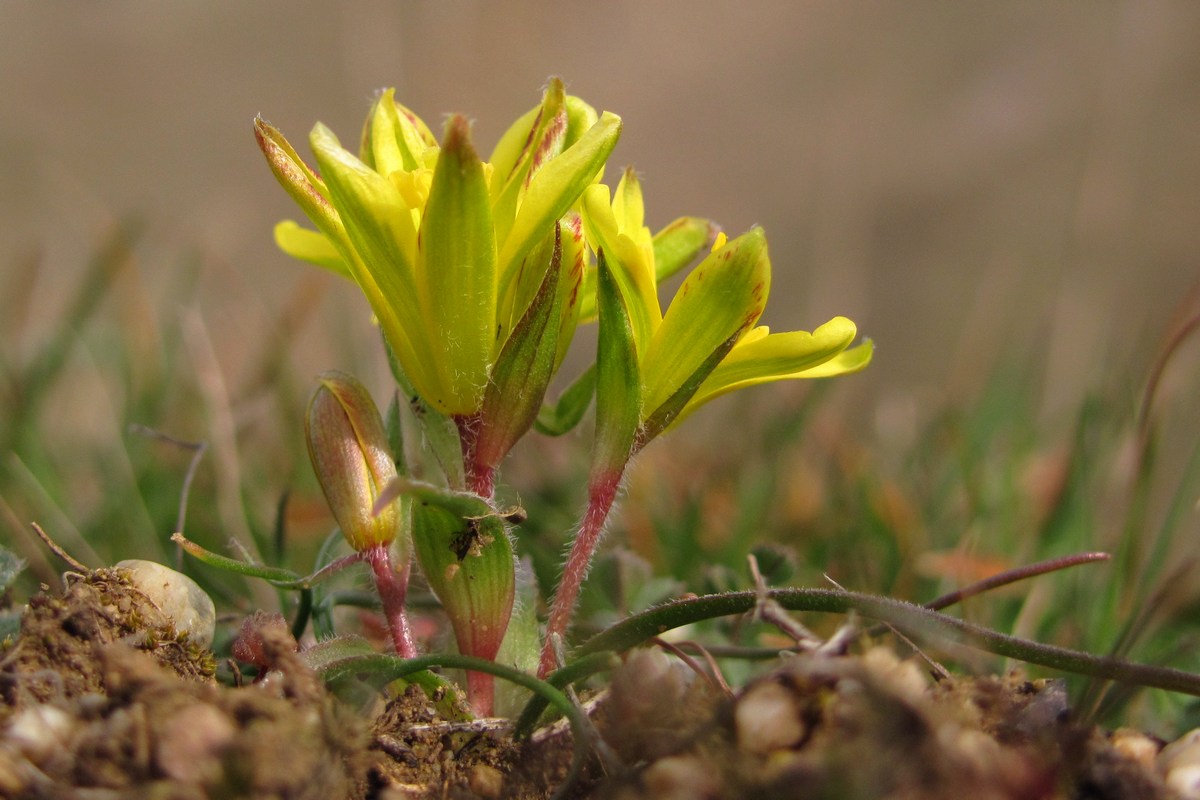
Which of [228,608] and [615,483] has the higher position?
[615,483]

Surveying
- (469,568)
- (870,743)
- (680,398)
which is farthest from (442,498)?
(870,743)

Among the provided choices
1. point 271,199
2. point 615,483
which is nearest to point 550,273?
point 615,483

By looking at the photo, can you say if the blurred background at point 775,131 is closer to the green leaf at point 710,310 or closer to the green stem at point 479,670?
the green leaf at point 710,310

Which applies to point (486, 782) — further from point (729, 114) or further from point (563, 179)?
point (729, 114)

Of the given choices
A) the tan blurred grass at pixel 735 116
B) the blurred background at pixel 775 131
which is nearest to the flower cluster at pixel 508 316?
the blurred background at pixel 775 131

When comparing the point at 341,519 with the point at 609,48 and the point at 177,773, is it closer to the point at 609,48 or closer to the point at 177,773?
the point at 177,773

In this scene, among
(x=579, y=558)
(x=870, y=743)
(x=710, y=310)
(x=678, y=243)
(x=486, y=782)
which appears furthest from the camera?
(x=678, y=243)

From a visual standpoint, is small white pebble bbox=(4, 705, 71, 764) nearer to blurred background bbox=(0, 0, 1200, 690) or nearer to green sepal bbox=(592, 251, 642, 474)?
green sepal bbox=(592, 251, 642, 474)
